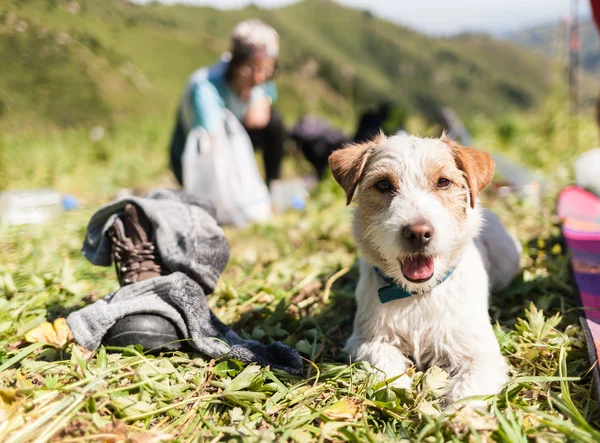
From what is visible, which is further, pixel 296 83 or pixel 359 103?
pixel 296 83

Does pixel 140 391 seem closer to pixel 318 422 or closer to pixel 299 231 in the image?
pixel 318 422

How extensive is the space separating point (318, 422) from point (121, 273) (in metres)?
1.72

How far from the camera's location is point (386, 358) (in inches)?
108

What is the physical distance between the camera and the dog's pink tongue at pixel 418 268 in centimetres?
267

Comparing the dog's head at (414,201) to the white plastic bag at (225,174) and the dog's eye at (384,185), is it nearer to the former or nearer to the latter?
the dog's eye at (384,185)

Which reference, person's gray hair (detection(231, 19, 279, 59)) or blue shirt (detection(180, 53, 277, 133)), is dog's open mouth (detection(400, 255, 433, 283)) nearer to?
blue shirt (detection(180, 53, 277, 133))

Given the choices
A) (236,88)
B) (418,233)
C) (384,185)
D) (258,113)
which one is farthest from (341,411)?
(258,113)

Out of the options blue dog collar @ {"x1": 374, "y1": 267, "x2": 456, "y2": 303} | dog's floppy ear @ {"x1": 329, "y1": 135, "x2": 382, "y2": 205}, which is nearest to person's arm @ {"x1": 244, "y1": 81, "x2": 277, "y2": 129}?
dog's floppy ear @ {"x1": 329, "y1": 135, "x2": 382, "y2": 205}

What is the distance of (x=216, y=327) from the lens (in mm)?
3219

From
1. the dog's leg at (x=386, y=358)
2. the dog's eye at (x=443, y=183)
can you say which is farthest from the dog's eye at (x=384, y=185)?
the dog's leg at (x=386, y=358)

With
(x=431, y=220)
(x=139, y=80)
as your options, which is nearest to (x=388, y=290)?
(x=431, y=220)

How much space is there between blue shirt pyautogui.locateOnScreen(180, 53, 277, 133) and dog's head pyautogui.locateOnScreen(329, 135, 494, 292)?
378cm

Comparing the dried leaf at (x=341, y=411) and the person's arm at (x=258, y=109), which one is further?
the person's arm at (x=258, y=109)

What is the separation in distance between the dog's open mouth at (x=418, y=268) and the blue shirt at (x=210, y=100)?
4.35 metres
